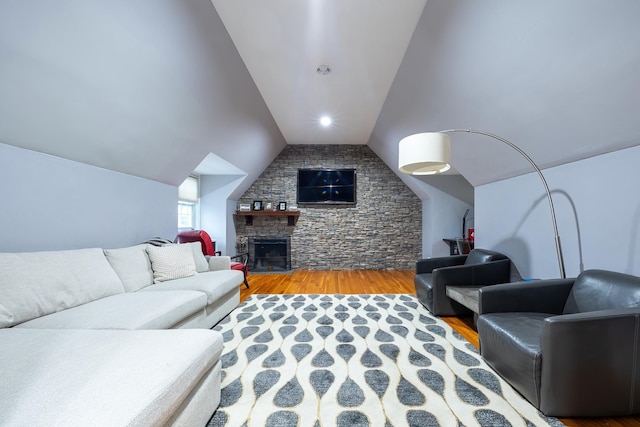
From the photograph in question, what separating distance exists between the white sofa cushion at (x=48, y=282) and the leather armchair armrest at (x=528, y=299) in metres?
3.06

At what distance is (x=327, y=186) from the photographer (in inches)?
225

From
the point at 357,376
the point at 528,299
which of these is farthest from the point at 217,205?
the point at 528,299

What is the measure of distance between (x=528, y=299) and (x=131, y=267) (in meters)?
3.48

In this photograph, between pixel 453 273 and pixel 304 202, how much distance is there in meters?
3.60

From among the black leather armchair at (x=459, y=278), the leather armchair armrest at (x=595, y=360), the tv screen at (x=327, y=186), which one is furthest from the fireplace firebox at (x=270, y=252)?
the leather armchair armrest at (x=595, y=360)

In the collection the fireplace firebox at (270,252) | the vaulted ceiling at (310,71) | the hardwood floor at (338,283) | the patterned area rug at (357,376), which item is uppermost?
the vaulted ceiling at (310,71)

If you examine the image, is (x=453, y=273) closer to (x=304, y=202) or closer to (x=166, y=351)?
(x=166, y=351)

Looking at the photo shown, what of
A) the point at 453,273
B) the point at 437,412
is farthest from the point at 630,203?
the point at 437,412

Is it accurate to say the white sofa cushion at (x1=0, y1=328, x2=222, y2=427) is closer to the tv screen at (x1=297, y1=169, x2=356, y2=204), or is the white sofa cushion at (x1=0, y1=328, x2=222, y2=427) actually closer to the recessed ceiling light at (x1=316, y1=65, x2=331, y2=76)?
the recessed ceiling light at (x1=316, y1=65, x2=331, y2=76)

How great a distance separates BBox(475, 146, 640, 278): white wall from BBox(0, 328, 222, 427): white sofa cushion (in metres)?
3.00

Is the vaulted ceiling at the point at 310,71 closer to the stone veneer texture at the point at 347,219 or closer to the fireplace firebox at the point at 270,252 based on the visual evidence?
the stone veneer texture at the point at 347,219

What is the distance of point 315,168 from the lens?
226 inches

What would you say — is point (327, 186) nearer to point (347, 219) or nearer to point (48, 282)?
point (347, 219)

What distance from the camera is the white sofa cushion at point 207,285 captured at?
2.35 meters
